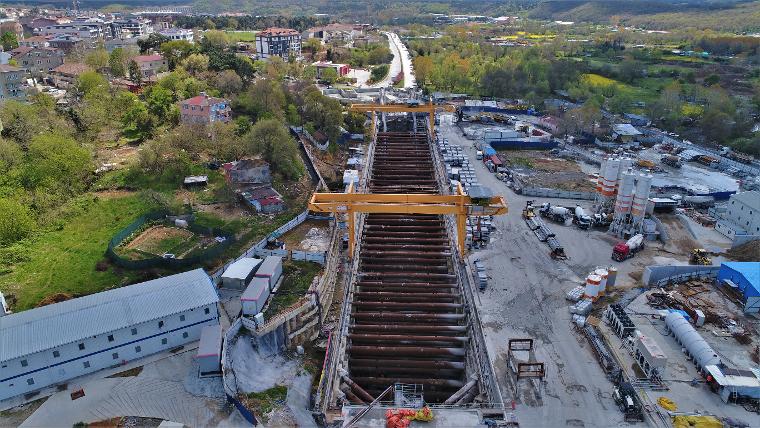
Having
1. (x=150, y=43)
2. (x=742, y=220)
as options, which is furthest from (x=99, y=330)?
(x=150, y=43)

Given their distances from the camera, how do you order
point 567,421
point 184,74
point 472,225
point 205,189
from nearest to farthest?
point 567,421, point 472,225, point 205,189, point 184,74

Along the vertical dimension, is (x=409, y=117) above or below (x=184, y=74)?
below

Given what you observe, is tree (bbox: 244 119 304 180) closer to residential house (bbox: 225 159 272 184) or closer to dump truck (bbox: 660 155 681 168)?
residential house (bbox: 225 159 272 184)

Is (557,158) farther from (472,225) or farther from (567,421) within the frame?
(567,421)

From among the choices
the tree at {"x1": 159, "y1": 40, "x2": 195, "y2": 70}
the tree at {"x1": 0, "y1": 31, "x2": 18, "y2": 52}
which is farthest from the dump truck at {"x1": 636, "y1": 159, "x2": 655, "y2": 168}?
the tree at {"x1": 0, "y1": 31, "x2": 18, "y2": 52}

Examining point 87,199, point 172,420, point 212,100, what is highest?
point 212,100

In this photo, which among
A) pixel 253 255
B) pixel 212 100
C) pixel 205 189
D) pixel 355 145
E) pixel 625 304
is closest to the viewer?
pixel 625 304

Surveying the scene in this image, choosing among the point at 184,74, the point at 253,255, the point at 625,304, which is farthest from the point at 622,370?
the point at 184,74

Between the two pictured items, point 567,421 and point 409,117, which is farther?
point 409,117
